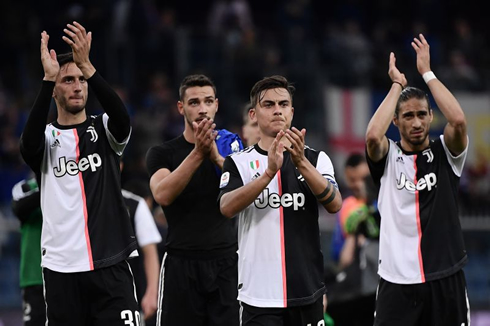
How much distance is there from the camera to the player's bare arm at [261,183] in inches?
253

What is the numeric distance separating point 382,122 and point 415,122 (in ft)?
0.92

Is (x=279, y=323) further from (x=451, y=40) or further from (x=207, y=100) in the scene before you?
(x=451, y=40)

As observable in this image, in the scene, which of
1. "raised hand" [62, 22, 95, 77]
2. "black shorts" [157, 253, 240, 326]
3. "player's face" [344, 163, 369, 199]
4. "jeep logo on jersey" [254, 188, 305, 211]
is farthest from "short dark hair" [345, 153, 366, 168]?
"raised hand" [62, 22, 95, 77]

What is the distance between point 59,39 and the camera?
54.6 feet

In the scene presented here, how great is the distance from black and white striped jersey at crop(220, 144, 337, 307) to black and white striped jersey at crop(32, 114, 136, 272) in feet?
2.89

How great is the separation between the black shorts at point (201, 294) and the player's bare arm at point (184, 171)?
60 cm

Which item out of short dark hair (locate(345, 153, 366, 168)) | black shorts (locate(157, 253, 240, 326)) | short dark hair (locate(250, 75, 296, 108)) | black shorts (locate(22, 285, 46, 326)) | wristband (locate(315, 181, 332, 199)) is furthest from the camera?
short dark hair (locate(345, 153, 366, 168))

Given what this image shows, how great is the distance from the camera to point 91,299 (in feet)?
22.5

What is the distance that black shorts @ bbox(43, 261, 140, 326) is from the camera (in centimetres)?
682

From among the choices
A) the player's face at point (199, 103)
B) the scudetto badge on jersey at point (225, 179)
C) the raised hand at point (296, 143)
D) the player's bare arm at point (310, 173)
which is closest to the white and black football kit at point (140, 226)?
the player's face at point (199, 103)

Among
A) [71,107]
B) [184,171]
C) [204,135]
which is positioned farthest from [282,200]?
[71,107]

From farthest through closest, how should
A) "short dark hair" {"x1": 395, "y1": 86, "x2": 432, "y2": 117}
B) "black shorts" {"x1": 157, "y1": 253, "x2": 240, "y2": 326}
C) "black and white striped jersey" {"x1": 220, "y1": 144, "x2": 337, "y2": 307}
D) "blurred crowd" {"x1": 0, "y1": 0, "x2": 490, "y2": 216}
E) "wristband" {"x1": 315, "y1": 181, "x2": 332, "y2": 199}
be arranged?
"blurred crowd" {"x1": 0, "y1": 0, "x2": 490, "y2": 216}, "black shorts" {"x1": 157, "y1": 253, "x2": 240, "y2": 326}, "short dark hair" {"x1": 395, "y1": 86, "x2": 432, "y2": 117}, "black and white striped jersey" {"x1": 220, "y1": 144, "x2": 337, "y2": 307}, "wristband" {"x1": 315, "y1": 181, "x2": 332, "y2": 199}

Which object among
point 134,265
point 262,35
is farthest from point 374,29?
point 134,265

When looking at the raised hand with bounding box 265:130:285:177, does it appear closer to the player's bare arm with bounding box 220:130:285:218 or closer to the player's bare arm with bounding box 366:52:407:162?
the player's bare arm with bounding box 220:130:285:218
